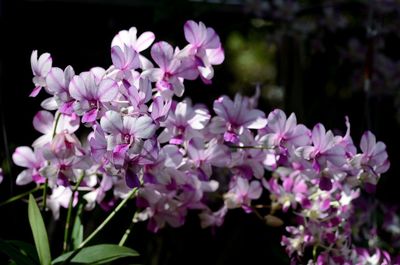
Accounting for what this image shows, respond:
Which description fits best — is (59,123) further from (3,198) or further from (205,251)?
(205,251)

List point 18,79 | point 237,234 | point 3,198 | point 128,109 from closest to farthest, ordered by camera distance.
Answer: point 128,109
point 3,198
point 237,234
point 18,79

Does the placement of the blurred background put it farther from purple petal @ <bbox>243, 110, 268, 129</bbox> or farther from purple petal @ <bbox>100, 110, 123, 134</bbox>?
purple petal @ <bbox>100, 110, 123, 134</bbox>

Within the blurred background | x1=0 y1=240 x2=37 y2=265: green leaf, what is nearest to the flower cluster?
x1=0 y1=240 x2=37 y2=265: green leaf

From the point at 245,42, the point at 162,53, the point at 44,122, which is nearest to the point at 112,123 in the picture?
the point at 162,53

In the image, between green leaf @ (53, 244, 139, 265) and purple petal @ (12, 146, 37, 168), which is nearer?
green leaf @ (53, 244, 139, 265)

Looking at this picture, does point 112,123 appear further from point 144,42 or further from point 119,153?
point 144,42

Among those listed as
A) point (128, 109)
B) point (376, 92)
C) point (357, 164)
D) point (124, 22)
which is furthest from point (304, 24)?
point (128, 109)
